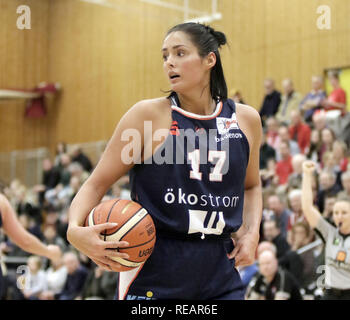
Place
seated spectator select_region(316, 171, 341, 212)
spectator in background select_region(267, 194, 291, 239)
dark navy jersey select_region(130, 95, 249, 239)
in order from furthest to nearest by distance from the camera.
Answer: spectator in background select_region(267, 194, 291, 239), seated spectator select_region(316, 171, 341, 212), dark navy jersey select_region(130, 95, 249, 239)

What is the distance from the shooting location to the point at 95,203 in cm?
270

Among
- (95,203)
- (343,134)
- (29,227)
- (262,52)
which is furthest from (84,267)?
(95,203)

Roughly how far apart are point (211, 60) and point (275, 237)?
480 centimetres

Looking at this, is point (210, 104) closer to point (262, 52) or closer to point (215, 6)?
point (215, 6)

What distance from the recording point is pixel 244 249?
2828 mm

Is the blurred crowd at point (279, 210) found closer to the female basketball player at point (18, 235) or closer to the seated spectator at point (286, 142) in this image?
the seated spectator at point (286, 142)

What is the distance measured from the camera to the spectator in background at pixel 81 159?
44.0 ft

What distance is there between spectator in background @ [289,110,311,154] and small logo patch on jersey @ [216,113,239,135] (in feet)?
21.3

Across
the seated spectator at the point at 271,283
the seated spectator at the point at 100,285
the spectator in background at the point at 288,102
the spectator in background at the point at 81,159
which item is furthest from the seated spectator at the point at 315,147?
the spectator in background at the point at 81,159

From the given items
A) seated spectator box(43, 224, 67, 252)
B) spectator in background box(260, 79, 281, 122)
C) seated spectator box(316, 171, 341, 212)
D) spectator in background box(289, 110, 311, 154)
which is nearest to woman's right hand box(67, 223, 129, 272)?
seated spectator box(316, 171, 341, 212)

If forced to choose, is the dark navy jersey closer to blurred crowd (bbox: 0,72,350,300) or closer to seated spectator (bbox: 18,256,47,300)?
blurred crowd (bbox: 0,72,350,300)

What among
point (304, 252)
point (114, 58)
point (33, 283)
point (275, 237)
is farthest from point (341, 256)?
point (114, 58)

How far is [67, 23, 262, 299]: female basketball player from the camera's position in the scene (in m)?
2.62

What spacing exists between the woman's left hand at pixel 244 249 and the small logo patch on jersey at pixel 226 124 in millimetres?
544
